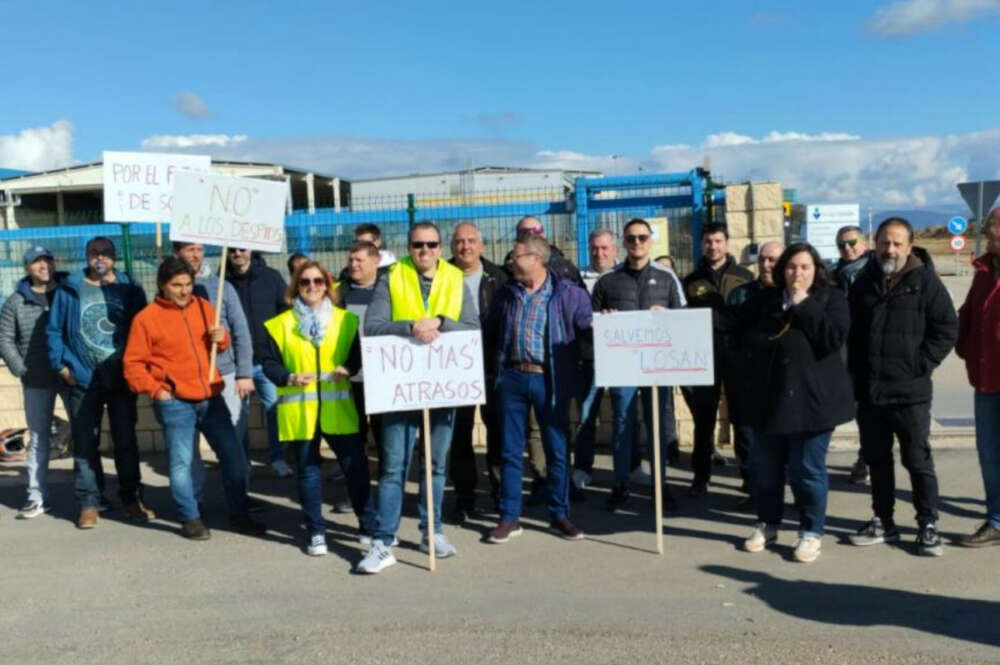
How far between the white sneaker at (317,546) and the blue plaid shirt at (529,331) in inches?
63.2

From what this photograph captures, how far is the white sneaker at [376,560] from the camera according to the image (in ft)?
17.8

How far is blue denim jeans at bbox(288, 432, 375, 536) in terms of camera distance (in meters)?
5.82

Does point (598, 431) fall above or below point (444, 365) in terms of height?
below

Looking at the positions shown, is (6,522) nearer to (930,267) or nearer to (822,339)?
(822,339)

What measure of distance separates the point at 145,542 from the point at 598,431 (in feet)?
12.8

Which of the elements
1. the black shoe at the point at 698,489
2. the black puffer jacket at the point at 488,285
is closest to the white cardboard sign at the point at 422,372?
the black puffer jacket at the point at 488,285

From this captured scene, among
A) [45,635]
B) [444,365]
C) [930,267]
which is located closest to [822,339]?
[930,267]

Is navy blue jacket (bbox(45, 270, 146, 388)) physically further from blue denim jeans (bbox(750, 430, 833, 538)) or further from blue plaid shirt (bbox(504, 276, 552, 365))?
blue denim jeans (bbox(750, 430, 833, 538))

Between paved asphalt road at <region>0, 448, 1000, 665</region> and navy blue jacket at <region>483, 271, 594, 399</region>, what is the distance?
102 centimetres

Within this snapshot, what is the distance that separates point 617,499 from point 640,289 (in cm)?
146

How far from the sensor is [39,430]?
22.7 ft

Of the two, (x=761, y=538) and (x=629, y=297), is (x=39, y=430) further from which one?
(x=761, y=538)

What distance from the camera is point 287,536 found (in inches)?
248

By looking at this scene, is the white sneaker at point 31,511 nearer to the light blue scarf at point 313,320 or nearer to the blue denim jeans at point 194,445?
the blue denim jeans at point 194,445
